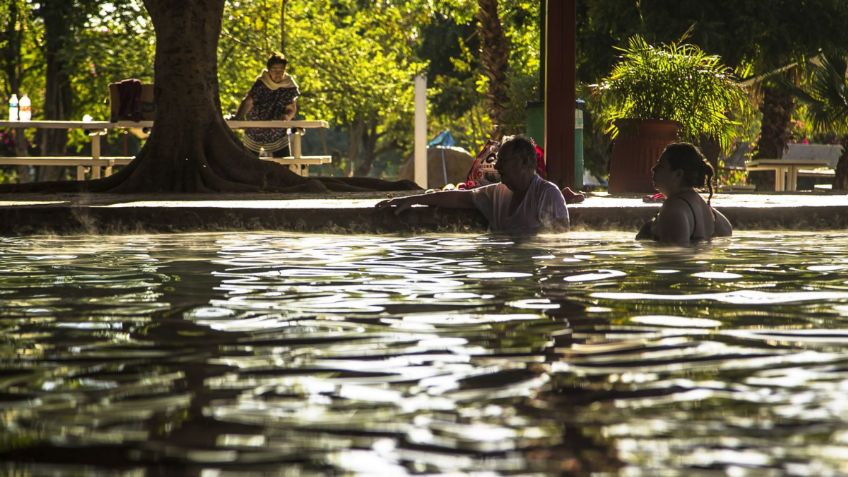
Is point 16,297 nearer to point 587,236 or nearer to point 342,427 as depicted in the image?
point 342,427

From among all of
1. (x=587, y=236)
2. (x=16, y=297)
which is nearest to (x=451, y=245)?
(x=587, y=236)

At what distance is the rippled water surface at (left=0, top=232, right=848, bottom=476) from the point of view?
9.44ft

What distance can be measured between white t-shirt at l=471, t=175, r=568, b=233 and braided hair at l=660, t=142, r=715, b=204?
1079mm

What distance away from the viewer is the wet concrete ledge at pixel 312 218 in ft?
33.1

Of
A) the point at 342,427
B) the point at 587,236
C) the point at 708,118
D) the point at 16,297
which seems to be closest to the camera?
the point at 342,427

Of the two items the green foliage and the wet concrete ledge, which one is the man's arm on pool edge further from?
the green foliage

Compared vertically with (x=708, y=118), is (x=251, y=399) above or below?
below

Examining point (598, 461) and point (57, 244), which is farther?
point (57, 244)

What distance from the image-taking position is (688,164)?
8.54 metres

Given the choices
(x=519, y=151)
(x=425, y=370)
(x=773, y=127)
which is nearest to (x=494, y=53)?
(x=773, y=127)

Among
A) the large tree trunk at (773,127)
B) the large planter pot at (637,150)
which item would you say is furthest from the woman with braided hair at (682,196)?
the large tree trunk at (773,127)

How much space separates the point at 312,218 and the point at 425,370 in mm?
6368

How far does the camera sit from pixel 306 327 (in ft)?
15.9

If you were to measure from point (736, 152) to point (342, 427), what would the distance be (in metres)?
56.7
